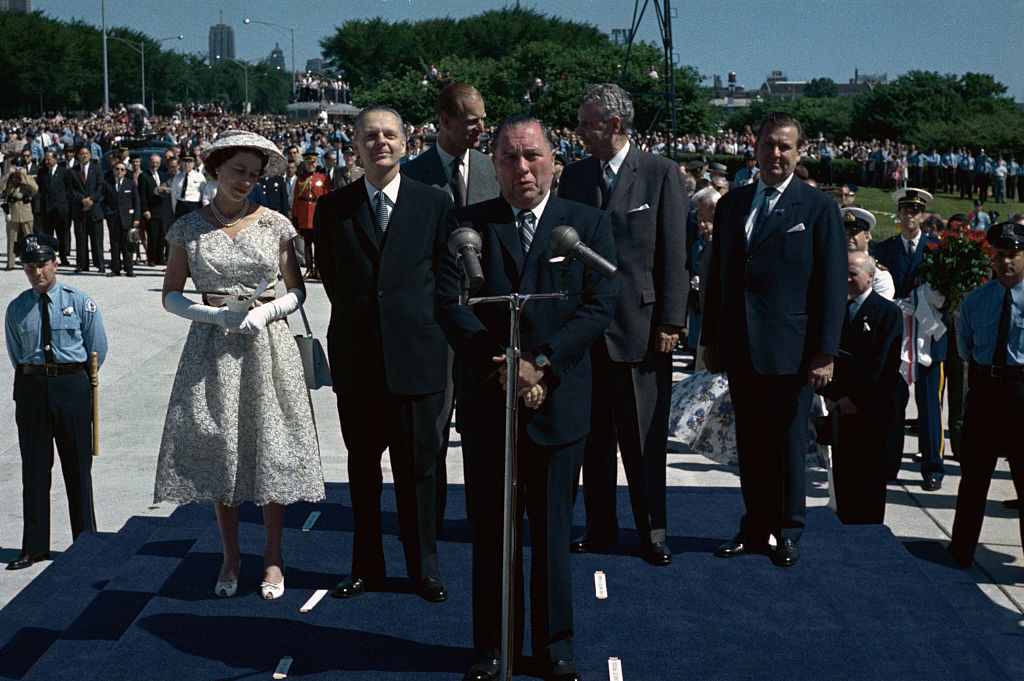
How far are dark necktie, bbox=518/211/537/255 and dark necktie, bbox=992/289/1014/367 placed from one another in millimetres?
3646

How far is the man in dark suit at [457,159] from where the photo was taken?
236 inches

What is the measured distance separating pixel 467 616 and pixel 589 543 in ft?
3.23

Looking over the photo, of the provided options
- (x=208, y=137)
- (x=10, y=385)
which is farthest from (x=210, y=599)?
(x=208, y=137)

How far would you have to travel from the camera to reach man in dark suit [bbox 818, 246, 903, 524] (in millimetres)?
7359

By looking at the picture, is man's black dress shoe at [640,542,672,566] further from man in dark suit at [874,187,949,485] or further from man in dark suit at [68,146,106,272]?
man in dark suit at [68,146,106,272]

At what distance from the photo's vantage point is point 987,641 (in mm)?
5977

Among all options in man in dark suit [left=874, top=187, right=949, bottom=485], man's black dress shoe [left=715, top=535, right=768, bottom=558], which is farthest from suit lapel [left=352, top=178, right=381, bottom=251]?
man in dark suit [left=874, top=187, right=949, bottom=485]

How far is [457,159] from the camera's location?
6.16m

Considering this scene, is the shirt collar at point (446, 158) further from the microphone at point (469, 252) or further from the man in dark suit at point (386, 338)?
the microphone at point (469, 252)

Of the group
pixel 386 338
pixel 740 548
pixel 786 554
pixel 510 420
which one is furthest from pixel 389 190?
pixel 786 554

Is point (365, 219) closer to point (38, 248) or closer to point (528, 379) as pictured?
point (528, 379)

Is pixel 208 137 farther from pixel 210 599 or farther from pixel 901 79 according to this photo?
pixel 210 599

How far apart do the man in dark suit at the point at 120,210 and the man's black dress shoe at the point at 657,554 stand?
16.1m

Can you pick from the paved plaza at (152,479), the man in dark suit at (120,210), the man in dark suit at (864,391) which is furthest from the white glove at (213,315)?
the man in dark suit at (120,210)
